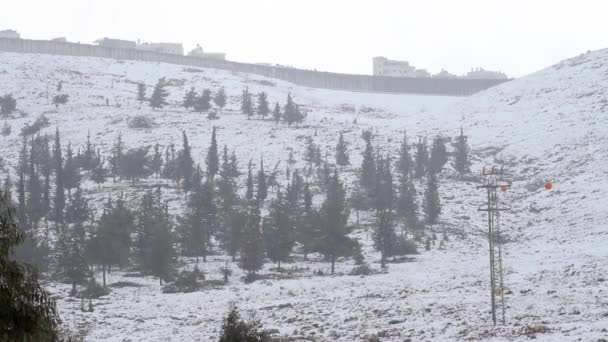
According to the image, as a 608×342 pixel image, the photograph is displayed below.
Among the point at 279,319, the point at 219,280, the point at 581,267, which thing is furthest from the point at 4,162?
the point at 581,267

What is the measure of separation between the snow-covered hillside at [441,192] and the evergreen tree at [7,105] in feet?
5.65

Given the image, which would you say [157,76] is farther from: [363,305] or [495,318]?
[495,318]

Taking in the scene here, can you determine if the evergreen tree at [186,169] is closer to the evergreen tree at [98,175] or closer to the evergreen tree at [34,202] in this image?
the evergreen tree at [98,175]

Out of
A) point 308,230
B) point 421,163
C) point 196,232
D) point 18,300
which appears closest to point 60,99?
point 421,163

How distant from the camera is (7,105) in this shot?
373 feet

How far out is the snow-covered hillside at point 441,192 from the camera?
40281 millimetres

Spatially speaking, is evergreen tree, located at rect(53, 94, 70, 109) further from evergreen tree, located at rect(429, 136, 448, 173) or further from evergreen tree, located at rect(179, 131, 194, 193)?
evergreen tree, located at rect(429, 136, 448, 173)

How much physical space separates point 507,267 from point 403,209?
19.7 m

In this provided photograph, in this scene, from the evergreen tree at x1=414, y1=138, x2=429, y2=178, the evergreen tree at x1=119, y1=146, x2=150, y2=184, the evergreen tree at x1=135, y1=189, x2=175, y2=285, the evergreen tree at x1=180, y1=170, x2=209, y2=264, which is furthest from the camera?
the evergreen tree at x1=414, y1=138, x2=429, y2=178

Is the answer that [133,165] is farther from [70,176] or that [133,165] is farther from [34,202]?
[34,202]

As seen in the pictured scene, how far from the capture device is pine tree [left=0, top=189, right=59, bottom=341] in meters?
9.64

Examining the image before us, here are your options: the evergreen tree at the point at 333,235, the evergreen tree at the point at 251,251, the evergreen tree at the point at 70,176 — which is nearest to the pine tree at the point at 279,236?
the evergreen tree at the point at 251,251

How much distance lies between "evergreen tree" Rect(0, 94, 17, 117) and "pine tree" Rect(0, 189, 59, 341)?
112m

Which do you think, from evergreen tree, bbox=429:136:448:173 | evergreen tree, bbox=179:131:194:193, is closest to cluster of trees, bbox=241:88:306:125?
evergreen tree, bbox=429:136:448:173
